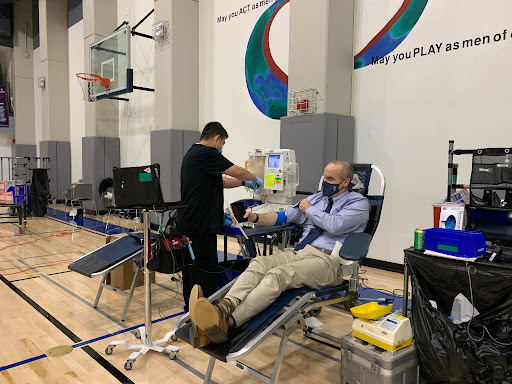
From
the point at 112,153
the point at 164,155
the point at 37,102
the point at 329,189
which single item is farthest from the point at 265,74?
the point at 37,102

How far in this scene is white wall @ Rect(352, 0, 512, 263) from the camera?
371cm

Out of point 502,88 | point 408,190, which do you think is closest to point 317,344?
point 408,190

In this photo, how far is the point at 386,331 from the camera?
74.2 inches

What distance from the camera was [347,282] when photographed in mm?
2486

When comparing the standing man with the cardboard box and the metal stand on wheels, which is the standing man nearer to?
the metal stand on wheels

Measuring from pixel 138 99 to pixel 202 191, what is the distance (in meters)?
6.16

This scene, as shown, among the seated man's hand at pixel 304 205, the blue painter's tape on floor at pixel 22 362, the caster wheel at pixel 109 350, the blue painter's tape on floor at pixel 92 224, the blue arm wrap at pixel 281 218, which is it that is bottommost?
the blue painter's tape on floor at pixel 92 224

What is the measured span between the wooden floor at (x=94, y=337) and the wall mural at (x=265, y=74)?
2618 mm

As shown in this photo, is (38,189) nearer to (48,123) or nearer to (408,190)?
(48,123)

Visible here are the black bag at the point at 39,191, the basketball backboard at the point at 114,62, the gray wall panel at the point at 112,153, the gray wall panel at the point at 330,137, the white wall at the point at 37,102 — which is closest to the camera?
the gray wall panel at the point at 330,137

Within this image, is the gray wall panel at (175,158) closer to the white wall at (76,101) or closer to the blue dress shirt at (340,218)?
the blue dress shirt at (340,218)

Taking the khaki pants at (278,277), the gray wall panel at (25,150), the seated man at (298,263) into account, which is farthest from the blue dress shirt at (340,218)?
the gray wall panel at (25,150)

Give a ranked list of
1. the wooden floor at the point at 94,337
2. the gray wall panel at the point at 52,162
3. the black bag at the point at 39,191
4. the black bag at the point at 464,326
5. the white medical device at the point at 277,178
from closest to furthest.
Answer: the black bag at the point at 464,326
the wooden floor at the point at 94,337
the white medical device at the point at 277,178
the black bag at the point at 39,191
the gray wall panel at the point at 52,162

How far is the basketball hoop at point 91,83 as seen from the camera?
8195 millimetres
